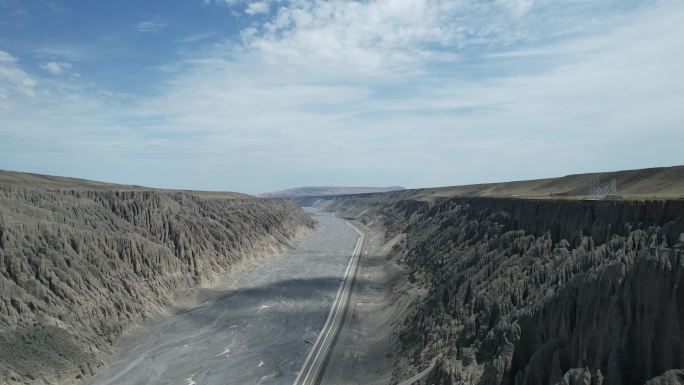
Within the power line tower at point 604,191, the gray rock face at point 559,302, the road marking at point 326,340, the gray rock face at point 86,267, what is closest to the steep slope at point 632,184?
the power line tower at point 604,191

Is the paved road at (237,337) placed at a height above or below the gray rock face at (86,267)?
below

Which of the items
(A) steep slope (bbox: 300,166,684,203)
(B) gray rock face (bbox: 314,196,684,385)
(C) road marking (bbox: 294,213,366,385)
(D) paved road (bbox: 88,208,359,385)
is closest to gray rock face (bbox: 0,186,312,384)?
(D) paved road (bbox: 88,208,359,385)

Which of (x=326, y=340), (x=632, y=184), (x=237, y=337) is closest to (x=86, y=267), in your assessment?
(x=237, y=337)

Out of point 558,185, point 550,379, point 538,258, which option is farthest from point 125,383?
point 558,185

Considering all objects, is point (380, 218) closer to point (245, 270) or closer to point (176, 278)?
point (245, 270)

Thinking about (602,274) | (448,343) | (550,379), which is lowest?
(448,343)

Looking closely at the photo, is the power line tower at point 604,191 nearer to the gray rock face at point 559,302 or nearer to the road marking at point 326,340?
the gray rock face at point 559,302
